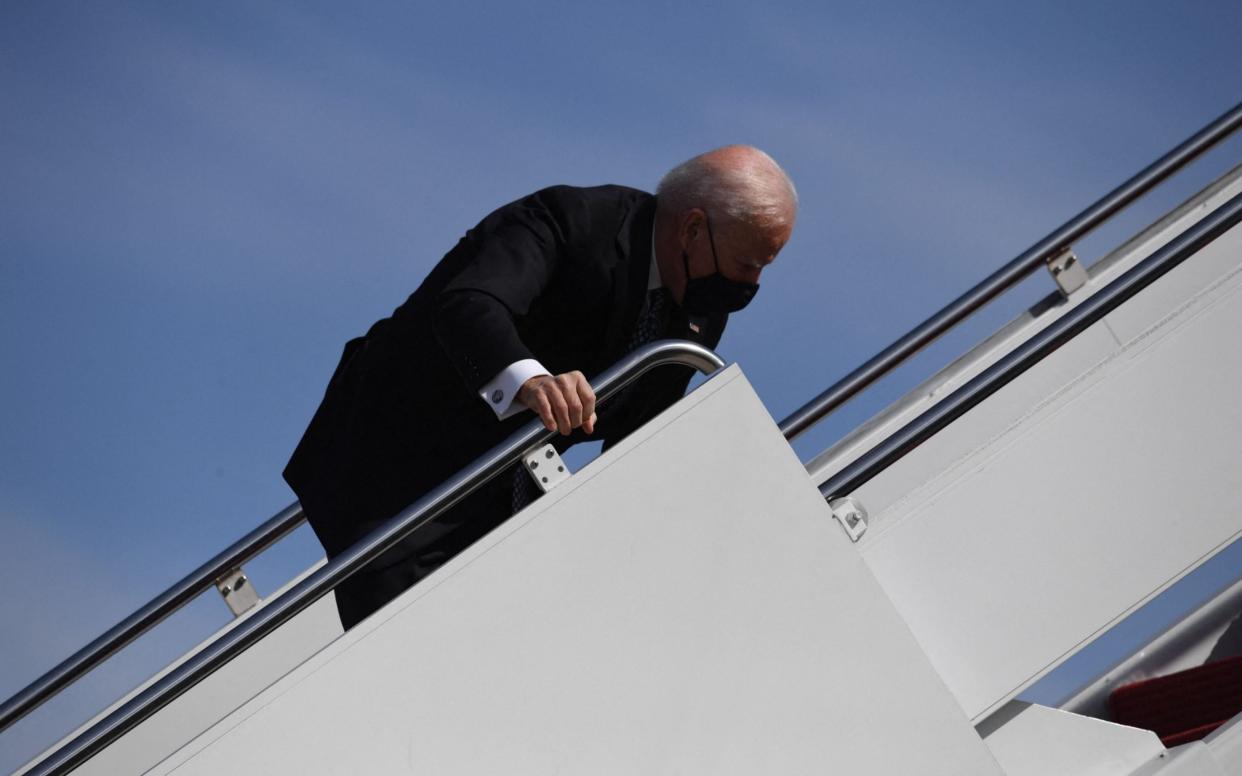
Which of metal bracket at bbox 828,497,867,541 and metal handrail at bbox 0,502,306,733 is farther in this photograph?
metal handrail at bbox 0,502,306,733

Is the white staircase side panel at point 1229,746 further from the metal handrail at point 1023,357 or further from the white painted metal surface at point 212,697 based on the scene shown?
the white painted metal surface at point 212,697

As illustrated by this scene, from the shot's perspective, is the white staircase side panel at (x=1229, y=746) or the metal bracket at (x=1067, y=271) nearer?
the white staircase side panel at (x=1229, y=746)

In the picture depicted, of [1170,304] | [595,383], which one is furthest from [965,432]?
[595,383]

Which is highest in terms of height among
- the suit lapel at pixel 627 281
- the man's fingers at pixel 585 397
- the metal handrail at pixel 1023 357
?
the suit lapel at pixel 627 281

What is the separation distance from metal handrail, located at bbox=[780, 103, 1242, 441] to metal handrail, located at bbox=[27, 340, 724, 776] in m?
1.16

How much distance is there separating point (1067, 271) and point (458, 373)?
6.42 feet

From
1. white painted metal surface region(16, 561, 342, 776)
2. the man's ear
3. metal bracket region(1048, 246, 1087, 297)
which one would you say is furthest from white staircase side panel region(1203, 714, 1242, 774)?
white painted metal surface region(16, 561, 342, 776)

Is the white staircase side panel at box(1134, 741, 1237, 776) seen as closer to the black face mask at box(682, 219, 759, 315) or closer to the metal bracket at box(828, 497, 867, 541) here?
the metal bracket at box(828, 497, 867, 541)

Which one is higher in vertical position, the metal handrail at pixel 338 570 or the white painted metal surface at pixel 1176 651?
the metal handrail at pixel 338 570

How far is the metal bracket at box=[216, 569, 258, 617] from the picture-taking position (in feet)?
11.8

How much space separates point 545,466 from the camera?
2.23 m

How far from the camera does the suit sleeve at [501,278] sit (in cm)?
225

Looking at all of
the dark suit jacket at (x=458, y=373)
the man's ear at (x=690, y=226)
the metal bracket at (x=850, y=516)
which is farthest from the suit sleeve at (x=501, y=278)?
the metal bracket at (x=850, y=516)

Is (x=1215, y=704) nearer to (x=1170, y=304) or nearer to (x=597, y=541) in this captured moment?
(x=1170, y=304)
